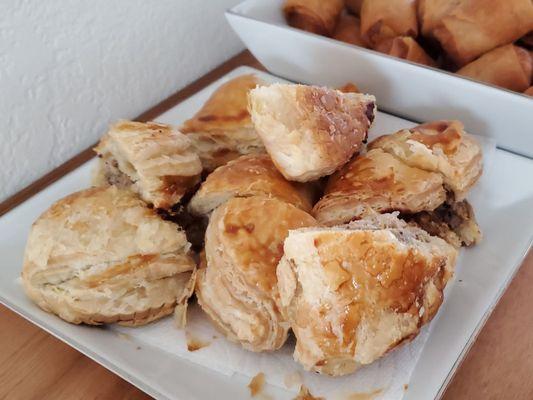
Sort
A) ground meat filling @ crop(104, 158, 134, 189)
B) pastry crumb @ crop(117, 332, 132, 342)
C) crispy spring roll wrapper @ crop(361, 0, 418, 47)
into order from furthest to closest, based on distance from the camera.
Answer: crispy spring roll wrapper @ crop(361, 0, 418, 47), ground meat filling @ crop(104, 158, 134, 189), pastry crumb @ crop(117, 332, 132, 342)

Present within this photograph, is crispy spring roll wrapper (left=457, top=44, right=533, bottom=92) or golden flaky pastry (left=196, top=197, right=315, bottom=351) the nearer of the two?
golden flaky pastry (left=196, top=197, right=315, bottom=351)

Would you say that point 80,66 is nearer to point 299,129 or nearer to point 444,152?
point 299,129

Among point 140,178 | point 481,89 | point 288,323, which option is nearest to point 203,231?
point 140,178

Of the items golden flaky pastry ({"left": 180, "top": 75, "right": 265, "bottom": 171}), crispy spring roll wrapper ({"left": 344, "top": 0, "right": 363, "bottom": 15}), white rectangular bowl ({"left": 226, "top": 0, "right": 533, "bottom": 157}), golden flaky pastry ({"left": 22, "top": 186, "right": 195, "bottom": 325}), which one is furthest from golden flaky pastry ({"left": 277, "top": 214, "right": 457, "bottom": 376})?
crispy spring roll wrapper ({"left": 344, "top": 0, "right": 363, "bottom": 15})

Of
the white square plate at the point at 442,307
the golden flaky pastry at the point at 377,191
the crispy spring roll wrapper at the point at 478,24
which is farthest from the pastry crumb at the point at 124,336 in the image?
the crispy spring roll wrapper at the point at 478,24

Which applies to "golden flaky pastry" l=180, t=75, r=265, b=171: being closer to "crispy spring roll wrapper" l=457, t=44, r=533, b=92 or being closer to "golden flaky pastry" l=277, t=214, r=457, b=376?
"golden flaky pastry" l=277, t=214, r=457, b=376

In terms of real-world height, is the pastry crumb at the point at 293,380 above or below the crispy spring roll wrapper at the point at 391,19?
below

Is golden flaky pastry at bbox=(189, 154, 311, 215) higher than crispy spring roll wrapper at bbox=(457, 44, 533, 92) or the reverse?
higher

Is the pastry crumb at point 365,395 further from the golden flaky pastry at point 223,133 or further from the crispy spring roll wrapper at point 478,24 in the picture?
the crispy spring roll wrapper at point 478,24

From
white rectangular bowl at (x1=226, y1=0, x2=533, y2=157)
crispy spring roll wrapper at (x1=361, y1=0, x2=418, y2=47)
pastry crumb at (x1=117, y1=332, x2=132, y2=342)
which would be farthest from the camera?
crispy spring roll wrapper at (x1=361, y1=0, x2=418, y2=47)
